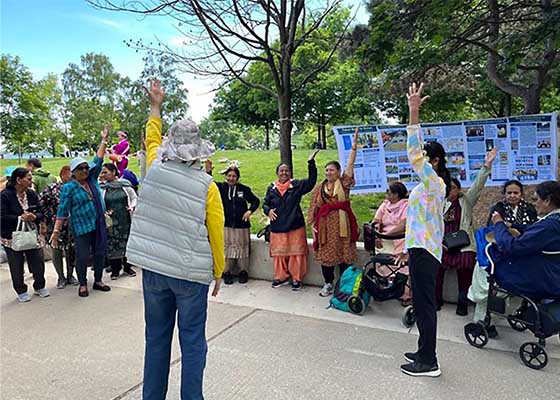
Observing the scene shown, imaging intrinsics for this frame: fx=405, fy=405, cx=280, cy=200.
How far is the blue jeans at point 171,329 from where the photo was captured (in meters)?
2.14

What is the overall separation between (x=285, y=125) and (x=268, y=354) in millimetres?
3139

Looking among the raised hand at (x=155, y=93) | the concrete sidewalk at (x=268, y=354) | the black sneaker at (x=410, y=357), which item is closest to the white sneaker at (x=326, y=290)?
the concrete sidewalk at (x=268, y=354)

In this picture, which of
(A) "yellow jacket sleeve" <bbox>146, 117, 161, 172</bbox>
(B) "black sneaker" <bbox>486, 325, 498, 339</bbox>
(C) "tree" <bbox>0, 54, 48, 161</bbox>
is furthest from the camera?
(C) "tree" <bbox>0, 54, 48, 161</bbox>

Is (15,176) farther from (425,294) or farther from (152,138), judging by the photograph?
(425,294)

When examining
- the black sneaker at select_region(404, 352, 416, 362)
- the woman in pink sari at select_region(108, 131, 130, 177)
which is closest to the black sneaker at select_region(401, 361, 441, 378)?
the black sneaker at select_region(404, 352, 416, 362)

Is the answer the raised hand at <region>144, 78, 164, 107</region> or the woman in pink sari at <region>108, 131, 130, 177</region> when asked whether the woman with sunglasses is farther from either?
the woman in pink sari at <region>108, 131, 130, 177</region>

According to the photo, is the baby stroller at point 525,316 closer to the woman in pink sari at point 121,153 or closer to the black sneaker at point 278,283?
the black sneaker at point 278,283

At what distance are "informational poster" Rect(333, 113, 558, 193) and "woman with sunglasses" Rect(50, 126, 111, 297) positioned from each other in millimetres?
2877

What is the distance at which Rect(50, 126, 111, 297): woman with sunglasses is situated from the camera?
4.50 m

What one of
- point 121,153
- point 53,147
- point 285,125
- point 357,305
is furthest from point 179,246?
point 53,147

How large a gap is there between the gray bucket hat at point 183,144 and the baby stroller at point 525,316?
234cm

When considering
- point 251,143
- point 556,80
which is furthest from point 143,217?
point 251,143

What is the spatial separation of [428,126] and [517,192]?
5.35 ft

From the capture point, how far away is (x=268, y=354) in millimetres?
3146
